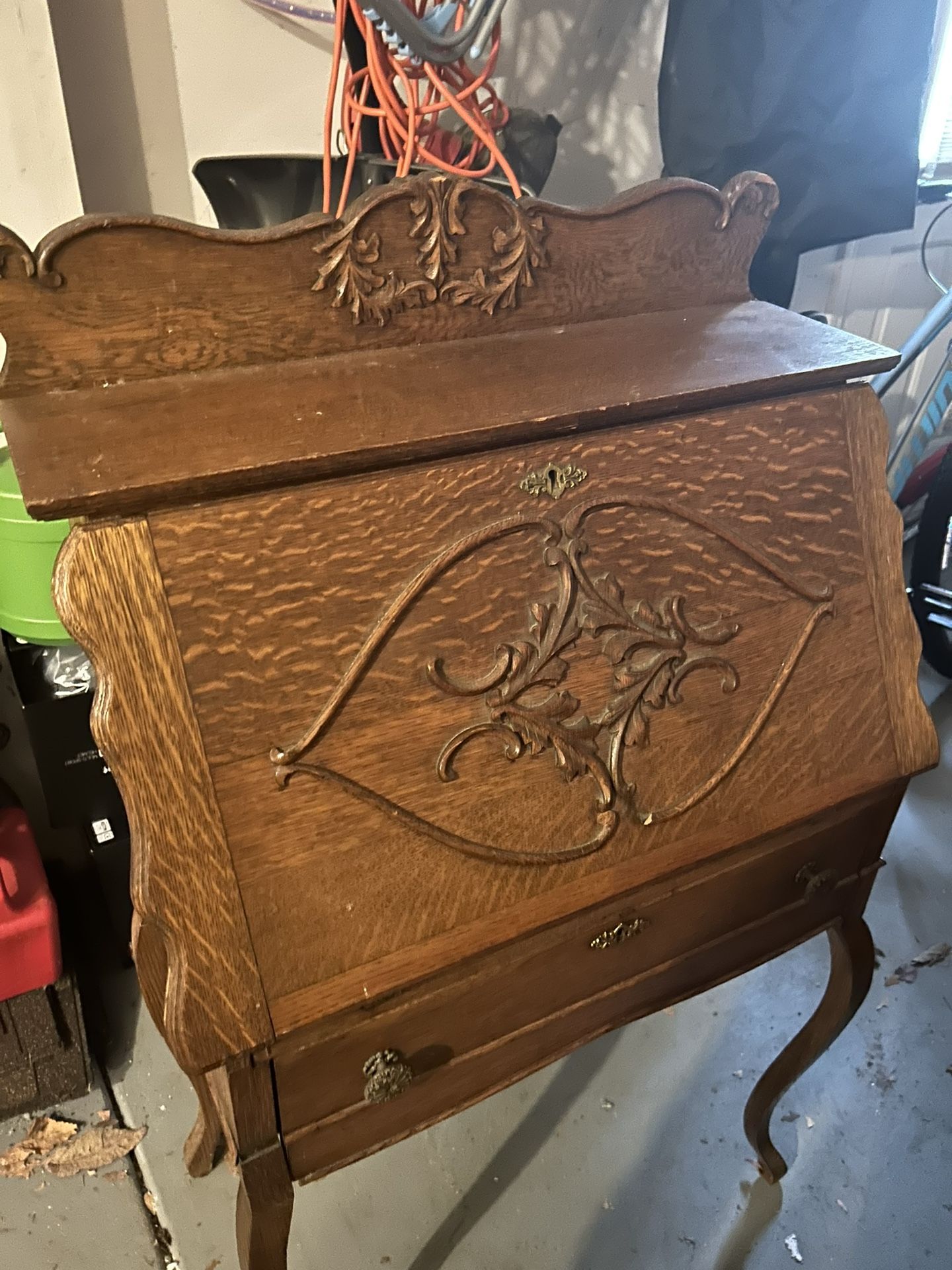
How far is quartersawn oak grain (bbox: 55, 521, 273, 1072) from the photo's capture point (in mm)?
653

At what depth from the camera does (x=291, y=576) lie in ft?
2.32

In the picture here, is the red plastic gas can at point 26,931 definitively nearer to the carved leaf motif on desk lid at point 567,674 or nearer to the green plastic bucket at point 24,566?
the green plastic bucket at point 24,566

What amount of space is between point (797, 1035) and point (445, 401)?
100cm

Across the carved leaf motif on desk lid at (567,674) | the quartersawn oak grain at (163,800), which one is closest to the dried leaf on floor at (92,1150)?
the quartersawn oak grain at (163,800)

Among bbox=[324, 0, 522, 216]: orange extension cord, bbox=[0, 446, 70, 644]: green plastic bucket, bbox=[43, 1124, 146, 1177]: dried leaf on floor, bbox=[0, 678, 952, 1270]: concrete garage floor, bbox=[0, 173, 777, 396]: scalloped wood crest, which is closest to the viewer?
bbox=[0, 173, 777, 396]: scalloped wood crest

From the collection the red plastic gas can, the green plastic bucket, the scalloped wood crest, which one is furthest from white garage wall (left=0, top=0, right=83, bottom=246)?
the red plastic gas can

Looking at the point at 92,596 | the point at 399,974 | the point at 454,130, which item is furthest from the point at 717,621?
the point at 454,130

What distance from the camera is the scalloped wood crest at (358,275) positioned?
77 cm

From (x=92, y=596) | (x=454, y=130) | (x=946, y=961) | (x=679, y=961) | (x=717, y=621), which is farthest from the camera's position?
(x=946, y=961)

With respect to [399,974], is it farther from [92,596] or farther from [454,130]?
[454,130]

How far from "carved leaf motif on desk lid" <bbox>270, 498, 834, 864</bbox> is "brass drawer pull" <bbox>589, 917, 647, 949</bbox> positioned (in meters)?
0.12

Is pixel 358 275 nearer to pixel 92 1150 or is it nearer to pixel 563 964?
pixel 563 964

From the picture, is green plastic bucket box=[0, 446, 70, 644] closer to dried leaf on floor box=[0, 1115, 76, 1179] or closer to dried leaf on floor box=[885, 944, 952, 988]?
dried leaf on floor box=[0, 1115, 76, 1179]

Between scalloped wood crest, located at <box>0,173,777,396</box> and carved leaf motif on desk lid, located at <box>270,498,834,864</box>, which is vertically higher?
scalloped wood crest, located at <box>0,173,777,396</box>
